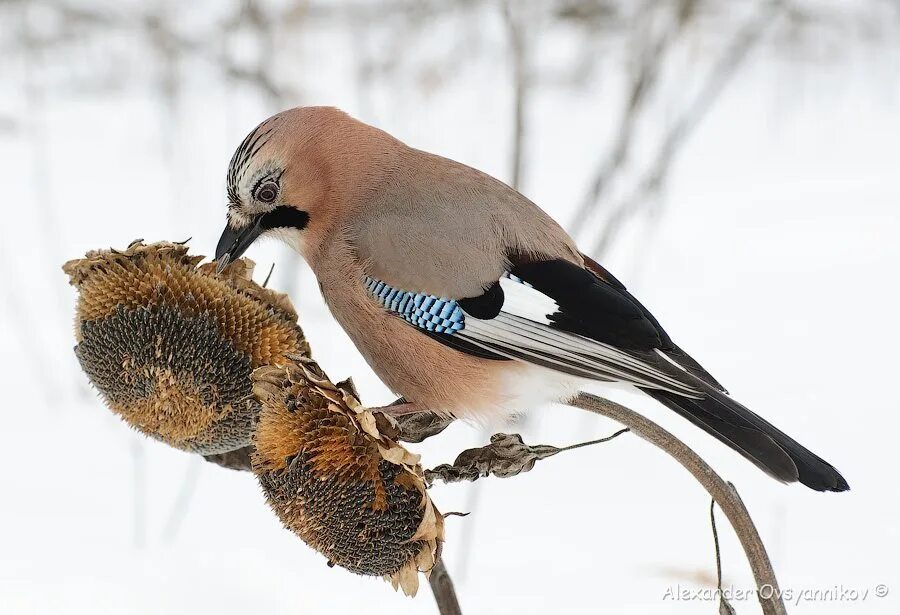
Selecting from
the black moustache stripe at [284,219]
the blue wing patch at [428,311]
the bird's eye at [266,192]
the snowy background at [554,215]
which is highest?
the bird's eye at [266,192]

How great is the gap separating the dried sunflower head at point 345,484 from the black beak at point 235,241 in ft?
1.08

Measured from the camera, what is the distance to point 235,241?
6.31 feet

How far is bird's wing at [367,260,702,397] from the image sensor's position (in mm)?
1836

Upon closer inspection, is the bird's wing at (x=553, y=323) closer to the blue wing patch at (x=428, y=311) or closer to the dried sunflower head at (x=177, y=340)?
the blue wing patch at (x=428, y=311)

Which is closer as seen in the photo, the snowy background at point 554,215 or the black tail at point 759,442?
the black tail at point 759,442

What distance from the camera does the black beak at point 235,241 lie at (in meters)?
1.78

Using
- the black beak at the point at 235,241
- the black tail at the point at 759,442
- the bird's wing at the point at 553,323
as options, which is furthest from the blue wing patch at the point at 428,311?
the black tail at the point at 759,442

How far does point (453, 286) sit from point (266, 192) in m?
0.43

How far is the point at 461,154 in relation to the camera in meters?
5.72

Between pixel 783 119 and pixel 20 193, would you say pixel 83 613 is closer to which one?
pixel 20 193

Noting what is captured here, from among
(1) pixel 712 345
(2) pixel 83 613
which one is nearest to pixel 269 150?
(2) pixel 83 613

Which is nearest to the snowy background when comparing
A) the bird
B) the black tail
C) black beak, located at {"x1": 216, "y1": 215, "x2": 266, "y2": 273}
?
the bird

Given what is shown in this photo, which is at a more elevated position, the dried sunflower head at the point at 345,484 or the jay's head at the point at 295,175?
the jay's head at the point at 295,175

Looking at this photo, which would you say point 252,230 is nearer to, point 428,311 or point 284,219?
point 284,219
